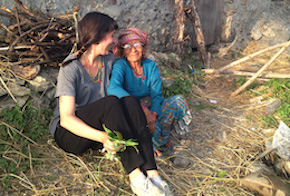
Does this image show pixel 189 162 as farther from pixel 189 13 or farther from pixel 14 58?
pixel 189 13

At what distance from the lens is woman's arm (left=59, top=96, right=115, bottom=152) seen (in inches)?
76.3

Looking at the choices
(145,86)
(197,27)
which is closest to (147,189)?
(145,86)

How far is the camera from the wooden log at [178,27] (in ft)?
14.9

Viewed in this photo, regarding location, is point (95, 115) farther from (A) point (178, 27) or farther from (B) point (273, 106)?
(A) point (178, 27)

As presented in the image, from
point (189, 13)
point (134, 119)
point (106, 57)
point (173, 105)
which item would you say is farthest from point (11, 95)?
point (189, 13)

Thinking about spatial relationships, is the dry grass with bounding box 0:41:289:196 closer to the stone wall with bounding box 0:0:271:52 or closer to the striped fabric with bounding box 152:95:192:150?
the striped fabric with bounding box 152:95:192:150

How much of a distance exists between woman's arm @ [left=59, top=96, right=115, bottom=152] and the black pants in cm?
8

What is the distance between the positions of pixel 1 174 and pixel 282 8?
844 centimetres

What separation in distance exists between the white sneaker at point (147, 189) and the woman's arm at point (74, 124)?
452 millimetres

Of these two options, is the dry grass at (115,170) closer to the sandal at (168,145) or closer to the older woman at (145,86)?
the sandal at (168,145)

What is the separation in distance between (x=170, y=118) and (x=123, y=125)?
0.66 m

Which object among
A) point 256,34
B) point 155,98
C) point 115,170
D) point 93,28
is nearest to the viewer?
point 93,28

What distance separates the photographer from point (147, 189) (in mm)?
1947

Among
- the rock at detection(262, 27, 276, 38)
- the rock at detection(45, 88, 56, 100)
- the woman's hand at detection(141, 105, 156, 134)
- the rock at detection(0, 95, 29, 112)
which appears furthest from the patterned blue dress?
the rock at detection(262, 27, 276, 38)
